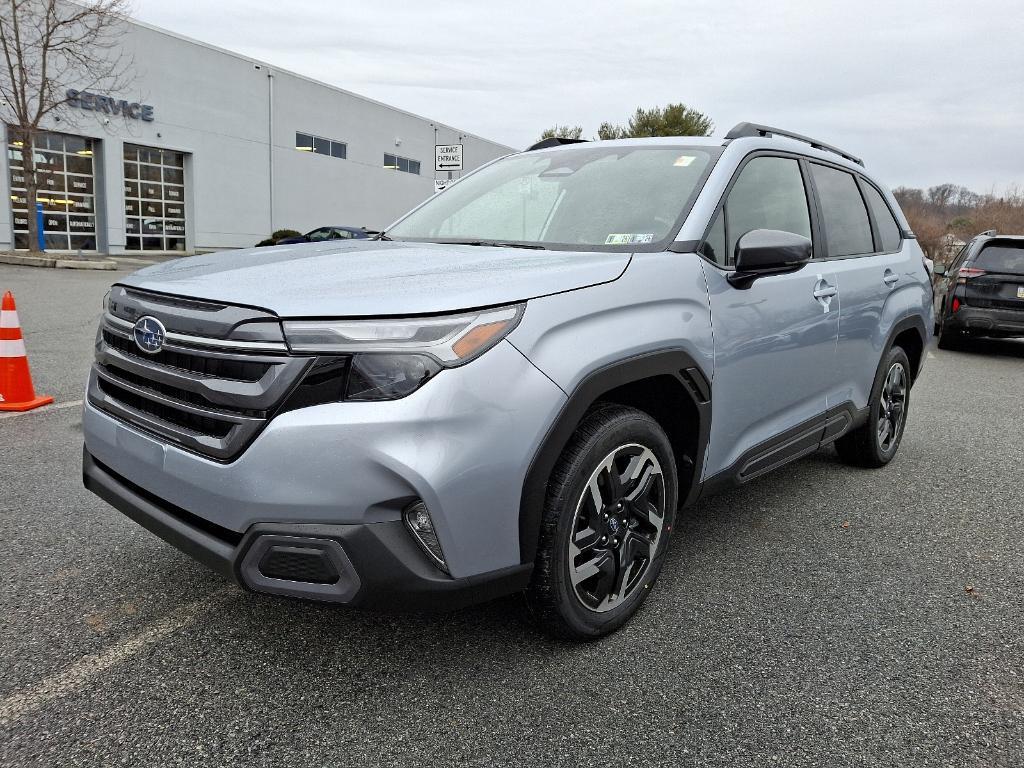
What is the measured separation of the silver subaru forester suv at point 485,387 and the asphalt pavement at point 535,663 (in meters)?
0.31

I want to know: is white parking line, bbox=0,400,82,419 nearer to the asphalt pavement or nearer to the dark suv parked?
the asphalt pavement

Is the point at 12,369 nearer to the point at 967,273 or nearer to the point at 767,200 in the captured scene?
the point at 767,200

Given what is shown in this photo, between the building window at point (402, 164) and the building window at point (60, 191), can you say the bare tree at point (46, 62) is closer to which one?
the building window at point (60, 191)

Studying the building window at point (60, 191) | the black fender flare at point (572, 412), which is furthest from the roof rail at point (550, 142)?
the building window at point (60, 191)

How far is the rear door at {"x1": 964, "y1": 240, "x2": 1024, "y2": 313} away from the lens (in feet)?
34.3

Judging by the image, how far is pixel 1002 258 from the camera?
35.0 ft

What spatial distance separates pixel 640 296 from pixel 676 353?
0.25 meters

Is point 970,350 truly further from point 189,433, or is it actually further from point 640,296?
point 189,433

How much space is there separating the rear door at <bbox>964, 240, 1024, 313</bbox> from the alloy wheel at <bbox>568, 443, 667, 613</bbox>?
32.7 feet

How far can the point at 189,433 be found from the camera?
7.20 feet

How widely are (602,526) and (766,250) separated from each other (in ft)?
3.93

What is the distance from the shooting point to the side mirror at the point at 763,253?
2.87 meters

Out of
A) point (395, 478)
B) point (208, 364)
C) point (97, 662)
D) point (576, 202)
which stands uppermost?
point (576, 202)

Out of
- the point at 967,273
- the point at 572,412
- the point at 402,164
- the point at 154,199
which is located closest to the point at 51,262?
the point at 154,199
